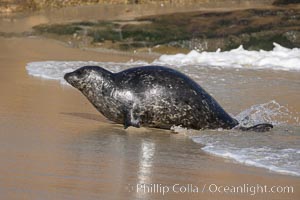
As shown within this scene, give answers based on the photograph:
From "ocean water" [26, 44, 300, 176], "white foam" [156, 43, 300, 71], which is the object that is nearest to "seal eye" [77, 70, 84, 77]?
"ocean water" [26, 44, 300, 176]

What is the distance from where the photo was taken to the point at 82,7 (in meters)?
25.0

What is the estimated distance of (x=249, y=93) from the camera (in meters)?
11.1

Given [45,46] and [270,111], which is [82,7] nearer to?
[45,46]

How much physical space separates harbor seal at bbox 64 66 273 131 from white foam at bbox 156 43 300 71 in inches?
242

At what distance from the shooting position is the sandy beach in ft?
17.9

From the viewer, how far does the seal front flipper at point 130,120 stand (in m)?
8.14

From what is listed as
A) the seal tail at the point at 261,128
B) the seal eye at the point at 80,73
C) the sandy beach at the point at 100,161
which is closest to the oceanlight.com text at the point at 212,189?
the sandy beach at the point at 100,161

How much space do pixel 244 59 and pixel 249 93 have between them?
13.8 ft

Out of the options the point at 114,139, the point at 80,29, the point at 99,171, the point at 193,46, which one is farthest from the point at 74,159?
the point at 80,29

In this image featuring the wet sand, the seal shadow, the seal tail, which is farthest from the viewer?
the seal shadow

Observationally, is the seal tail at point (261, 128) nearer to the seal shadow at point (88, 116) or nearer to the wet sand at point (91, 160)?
the wet sand at point (91, 160)

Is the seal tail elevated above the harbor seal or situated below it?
below

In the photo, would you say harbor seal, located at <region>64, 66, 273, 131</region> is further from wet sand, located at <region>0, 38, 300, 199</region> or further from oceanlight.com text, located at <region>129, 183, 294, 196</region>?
oceanlight.com text, located at <region>129, 183, 294, 196</region>

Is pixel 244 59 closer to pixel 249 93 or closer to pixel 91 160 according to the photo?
pixel 249 93
